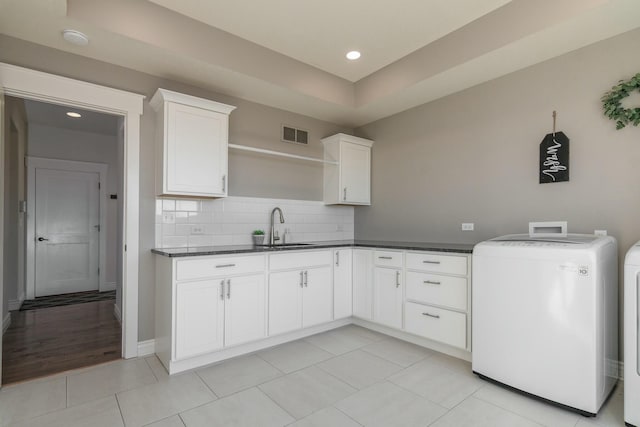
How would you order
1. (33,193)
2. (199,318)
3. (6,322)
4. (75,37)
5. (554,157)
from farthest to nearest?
(33,193)
(6,322)
(554,157)
(199,318)
(75,37)

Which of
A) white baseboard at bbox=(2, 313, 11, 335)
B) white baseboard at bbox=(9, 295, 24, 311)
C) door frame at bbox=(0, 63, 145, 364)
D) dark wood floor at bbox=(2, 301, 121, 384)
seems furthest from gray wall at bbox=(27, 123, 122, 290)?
door frame at bbox=(0, 63, 145, 364)

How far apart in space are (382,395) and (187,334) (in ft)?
4.87

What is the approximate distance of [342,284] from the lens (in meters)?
3.53

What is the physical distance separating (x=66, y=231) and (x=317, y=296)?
187 inches

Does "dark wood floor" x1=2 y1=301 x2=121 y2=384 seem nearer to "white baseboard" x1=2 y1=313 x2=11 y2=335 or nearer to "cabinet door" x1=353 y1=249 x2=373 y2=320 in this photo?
"white baseboard" x1=2 y1=313 x2=11 y2=335

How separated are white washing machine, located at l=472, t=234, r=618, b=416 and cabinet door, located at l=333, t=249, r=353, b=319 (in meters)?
1.41

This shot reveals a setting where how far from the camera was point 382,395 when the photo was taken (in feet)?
7.20

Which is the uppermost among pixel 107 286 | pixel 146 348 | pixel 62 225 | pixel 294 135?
pixel 294 135

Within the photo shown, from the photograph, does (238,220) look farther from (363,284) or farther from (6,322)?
(6,322)

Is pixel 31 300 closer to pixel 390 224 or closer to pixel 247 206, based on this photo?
pixel 247 206

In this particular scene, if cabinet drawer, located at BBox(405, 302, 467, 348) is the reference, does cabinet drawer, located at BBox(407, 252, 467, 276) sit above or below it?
above

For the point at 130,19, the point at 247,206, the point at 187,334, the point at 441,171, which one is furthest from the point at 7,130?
the point at 441,171

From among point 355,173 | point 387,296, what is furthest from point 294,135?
point 387,296

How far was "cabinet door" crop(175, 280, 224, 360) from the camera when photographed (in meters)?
2.50
